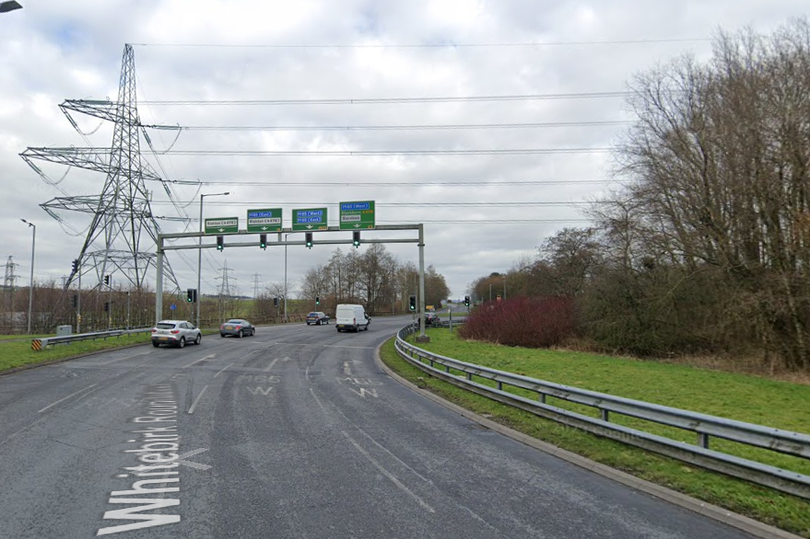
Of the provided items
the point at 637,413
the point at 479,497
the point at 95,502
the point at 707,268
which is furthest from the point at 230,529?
the point at 707,268

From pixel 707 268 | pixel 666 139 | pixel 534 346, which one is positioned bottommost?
pixel 534 346

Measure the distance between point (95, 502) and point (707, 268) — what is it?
2498cm

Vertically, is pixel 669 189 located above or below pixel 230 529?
above

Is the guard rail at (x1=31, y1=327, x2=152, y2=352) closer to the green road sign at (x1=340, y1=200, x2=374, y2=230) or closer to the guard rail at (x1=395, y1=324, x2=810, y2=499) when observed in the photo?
the green road sign at (x1=340, y1=200, x2=374, y2=230)

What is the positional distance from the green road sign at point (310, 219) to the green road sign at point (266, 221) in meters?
1.15

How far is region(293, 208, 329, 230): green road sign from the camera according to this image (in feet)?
94.5

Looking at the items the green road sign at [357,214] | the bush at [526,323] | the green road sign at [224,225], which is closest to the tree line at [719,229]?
the bush at [526,323]

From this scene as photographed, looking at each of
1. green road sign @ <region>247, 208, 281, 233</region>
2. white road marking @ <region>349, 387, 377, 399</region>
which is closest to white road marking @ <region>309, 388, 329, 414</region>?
white road marking @ <region>349, 387, 377, 399</region>

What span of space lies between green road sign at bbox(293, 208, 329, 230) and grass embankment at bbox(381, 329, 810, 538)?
10.5 m

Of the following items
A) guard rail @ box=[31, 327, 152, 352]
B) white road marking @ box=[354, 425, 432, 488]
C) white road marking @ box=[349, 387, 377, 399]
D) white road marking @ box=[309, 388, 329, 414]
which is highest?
guard rail @ box=[31, 327, 152, 352]

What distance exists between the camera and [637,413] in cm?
741

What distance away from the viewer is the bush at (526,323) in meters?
31.5

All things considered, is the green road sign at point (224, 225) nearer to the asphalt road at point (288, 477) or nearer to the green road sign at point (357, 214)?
the green road sign at point (357, 214)

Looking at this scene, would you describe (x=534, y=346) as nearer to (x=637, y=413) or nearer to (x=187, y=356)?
(x=187, y=356)
